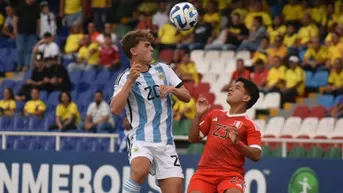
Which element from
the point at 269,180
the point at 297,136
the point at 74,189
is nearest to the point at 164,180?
the point at 269,180

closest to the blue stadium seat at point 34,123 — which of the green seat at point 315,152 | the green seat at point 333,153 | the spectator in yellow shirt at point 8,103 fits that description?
the spectator in yellow shirt at point 8,103

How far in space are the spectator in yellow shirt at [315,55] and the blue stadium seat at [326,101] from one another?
89cm

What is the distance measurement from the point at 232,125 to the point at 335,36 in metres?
10.0

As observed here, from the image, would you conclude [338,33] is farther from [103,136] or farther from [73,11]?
[73,11]

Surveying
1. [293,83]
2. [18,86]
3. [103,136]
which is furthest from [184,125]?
[18,86]

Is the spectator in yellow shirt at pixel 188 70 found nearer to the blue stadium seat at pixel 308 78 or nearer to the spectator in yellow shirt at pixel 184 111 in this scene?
the spectator in yellow shirt at pixel 184 111

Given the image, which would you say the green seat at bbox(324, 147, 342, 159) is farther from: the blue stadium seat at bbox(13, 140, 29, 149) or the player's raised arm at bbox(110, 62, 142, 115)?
the player's raised arm at bbox(110, 62, 142, 115)

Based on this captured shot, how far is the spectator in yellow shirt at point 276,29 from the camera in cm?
2138

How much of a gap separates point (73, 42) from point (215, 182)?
13638 millimetres

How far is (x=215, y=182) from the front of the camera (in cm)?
1070

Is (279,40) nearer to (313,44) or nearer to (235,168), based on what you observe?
(313,44)

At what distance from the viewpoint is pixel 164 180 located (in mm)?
10766

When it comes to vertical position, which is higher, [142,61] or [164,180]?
[142,61]

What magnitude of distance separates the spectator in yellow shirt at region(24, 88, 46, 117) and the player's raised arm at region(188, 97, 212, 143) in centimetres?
1053
